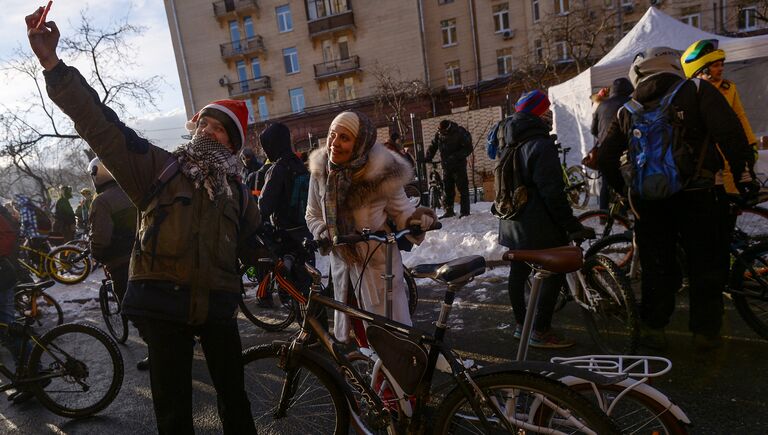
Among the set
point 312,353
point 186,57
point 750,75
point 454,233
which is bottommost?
point 454,233

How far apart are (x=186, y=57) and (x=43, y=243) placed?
1119 inches

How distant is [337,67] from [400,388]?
31486 millimetres

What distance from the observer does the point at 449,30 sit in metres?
29.8

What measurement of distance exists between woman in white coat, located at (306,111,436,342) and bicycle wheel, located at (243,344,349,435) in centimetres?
36

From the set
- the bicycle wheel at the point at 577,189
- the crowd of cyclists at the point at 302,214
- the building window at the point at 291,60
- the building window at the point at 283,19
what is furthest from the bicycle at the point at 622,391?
the building window at the point at 283,19

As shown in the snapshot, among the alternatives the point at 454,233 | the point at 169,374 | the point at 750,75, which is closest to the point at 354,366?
the point at 169,374

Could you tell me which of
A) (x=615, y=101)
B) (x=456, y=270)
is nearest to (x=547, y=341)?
(x=456, y=270)

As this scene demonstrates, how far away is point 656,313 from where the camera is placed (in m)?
3.20

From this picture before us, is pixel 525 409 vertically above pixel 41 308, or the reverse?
pixel 525 409

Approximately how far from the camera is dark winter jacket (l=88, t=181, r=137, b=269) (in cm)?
386

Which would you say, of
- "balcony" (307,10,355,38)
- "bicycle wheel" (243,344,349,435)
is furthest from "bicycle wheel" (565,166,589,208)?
"balcony" (307,10,355,38)

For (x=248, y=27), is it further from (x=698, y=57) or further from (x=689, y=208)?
(x=689, y=208)

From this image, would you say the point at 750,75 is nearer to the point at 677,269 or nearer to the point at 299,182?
the point at 677,269

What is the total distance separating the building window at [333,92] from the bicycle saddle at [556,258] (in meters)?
Result: 31.1
